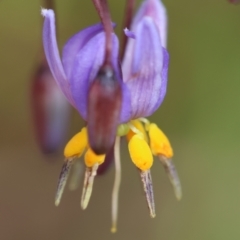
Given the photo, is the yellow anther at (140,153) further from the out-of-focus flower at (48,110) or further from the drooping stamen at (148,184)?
the out-of-focus flower at (48,110)

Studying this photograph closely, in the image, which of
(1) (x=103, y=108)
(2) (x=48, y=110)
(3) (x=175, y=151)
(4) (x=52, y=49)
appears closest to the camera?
(1) (x=103, y=108)

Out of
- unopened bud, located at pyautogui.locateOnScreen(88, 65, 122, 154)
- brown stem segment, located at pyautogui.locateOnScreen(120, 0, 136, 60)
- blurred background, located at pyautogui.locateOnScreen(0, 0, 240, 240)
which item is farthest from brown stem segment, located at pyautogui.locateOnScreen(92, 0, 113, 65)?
blurred background, located at pyautogui.locateOnScreen(0, 0, 240, 240)

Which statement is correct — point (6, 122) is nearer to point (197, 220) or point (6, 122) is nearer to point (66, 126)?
point (197, 220)

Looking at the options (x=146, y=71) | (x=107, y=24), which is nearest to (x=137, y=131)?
(x=146, y=71)

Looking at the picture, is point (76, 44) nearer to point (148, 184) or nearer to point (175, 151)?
point (148, 184)

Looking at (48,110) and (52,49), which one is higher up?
(52,49)

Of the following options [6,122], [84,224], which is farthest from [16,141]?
[84,224]
